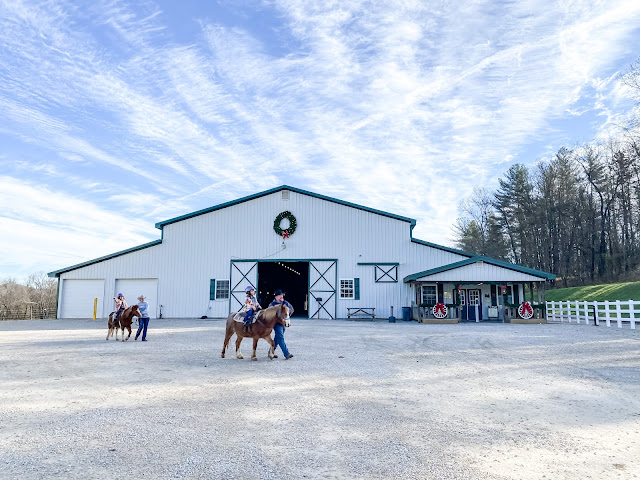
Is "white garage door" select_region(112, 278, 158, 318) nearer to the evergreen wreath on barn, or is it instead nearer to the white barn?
the white barn

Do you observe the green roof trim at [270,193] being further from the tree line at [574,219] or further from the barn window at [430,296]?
the tree line at [574,219]

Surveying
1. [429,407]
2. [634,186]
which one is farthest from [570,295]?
[429,407]

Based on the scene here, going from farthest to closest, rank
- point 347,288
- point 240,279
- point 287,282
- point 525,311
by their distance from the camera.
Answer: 1. point 287,282
2. point 240,279
3. point 347,288
4. point 525,311

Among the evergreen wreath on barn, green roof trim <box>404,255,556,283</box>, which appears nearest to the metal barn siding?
the evergreen wreath on barn

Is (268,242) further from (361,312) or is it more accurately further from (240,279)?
(361,312)

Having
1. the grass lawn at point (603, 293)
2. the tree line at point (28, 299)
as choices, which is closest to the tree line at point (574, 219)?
the grass lawn at point (603, 293)

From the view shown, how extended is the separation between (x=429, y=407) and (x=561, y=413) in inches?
65.0

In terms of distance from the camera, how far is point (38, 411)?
18.8 feet

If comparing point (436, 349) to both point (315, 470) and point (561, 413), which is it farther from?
point (315, 470)

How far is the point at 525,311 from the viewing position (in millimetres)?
23031

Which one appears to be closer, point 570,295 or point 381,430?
point 381,430

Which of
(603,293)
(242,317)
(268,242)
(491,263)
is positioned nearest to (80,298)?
(268,242)

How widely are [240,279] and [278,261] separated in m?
2.50

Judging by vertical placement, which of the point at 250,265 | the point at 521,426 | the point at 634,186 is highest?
the point at 634,186
